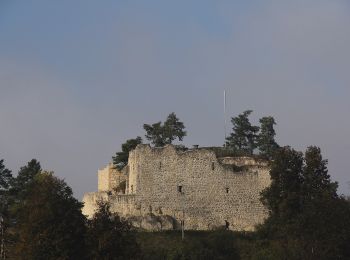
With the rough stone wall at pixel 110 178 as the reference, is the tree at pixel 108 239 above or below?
below

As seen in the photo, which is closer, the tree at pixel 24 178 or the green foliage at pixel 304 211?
the green foliage at pixel 304 211

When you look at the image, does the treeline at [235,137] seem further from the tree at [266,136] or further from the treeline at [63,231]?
the treeline at [63,231]

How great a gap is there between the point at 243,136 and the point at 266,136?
202 cm

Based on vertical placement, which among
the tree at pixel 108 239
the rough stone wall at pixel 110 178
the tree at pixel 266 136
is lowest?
the tree at pixel 108 239

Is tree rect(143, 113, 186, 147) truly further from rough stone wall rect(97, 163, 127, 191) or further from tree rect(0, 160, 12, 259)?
tree rect(0, 160, 12, 259)

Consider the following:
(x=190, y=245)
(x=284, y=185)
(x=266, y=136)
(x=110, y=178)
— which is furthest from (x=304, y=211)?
(x=110, y=178)

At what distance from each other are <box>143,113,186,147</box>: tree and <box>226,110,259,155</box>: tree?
Answer: 4513 millimetres

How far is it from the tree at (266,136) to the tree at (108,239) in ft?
99.7

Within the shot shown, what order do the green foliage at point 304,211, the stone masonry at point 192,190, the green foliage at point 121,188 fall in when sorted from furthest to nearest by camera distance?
the green foliage at point 121,188 → the stone masonry at point 192,190 → the green foliage at point 304,211

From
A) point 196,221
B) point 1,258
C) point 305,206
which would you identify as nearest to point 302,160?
point 305,206

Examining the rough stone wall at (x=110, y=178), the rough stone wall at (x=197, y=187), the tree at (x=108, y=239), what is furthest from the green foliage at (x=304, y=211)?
the rough stone wall at (x=110, y=178)

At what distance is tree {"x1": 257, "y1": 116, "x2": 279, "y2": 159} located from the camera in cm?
7788

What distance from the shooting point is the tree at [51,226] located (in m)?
47.4

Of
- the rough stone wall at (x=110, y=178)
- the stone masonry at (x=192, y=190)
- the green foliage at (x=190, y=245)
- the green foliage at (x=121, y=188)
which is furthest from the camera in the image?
the rough stone wall at (x=110, y=178)
